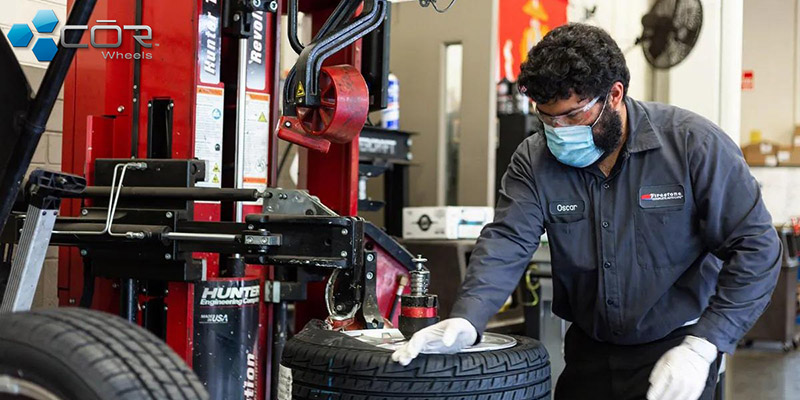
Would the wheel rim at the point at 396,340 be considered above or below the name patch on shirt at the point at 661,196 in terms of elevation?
below

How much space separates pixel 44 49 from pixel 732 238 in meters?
2.63

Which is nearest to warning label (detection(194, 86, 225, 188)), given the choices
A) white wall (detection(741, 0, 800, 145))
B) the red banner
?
the red banner

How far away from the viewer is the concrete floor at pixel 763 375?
4.65m

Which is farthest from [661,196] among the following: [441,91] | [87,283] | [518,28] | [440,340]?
[518,28]

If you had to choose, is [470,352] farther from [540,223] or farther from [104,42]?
[104,42]

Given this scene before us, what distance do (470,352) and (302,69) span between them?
859mm

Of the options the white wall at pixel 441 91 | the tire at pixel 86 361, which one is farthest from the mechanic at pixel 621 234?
the white wall at pixel 441 91

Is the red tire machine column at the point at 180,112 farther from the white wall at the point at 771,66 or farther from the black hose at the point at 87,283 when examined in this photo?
the white wall at the point at 771,66

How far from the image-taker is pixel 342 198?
120 inches

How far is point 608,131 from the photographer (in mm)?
1931

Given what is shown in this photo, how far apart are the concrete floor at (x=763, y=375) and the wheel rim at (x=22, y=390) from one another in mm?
3977

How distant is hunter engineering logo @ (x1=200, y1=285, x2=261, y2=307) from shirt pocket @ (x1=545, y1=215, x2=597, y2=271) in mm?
1002

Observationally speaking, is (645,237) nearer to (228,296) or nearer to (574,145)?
(574,145)

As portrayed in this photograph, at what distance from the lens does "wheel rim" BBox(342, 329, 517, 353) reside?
6.14ft
